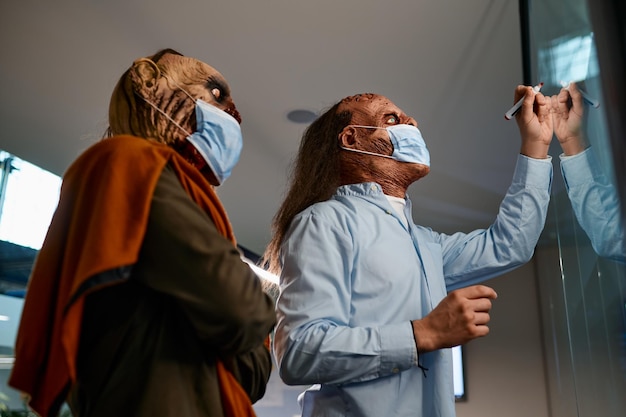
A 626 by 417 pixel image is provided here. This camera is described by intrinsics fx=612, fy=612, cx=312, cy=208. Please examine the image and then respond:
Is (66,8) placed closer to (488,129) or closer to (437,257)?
(437,257)

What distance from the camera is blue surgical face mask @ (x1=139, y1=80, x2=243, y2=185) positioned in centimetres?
112

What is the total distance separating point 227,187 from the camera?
4809 millimetres

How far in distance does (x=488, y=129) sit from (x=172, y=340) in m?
3.36

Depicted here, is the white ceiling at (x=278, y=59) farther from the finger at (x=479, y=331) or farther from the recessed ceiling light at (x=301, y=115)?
the finger at (x=479, y=331)

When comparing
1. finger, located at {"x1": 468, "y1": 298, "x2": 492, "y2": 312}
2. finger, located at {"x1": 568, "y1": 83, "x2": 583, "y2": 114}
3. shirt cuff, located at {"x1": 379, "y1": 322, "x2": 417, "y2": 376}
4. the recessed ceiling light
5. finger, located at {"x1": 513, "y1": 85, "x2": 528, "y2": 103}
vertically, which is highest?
the recessed ceiling light

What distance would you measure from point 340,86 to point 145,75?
234 cm

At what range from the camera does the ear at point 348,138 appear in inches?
62.2

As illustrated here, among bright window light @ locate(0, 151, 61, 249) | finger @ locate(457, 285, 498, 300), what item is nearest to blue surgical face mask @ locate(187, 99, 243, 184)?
finger @ locate(457, 285, 498, 300)

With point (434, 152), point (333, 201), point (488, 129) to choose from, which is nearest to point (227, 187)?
point (434, 152)

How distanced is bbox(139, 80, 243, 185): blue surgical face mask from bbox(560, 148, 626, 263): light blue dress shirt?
65 centimetres

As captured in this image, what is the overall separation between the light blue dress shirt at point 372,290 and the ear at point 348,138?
0.12 meters

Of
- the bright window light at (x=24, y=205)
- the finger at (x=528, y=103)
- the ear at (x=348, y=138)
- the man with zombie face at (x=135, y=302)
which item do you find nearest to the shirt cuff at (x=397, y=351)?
the man with zombie face at (x=135, y=302)

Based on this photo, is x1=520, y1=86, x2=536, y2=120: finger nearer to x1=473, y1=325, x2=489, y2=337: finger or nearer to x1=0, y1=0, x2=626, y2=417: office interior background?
x1=0, y1=0, x2=626, y2=417: office interior background

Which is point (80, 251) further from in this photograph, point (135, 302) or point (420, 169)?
point (420, 169)
